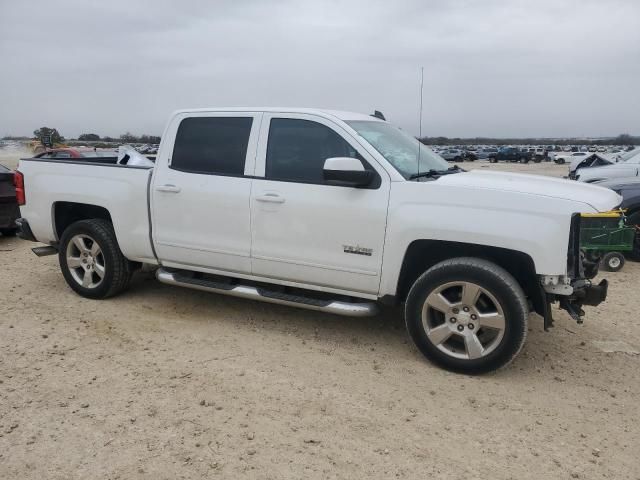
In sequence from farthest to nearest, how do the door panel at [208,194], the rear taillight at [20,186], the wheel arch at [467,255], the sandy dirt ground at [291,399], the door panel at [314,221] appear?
the rear taillight at [20,186]
the door panel at [208,194]
the door panel at [314,221]
the wheel arch at [467,255]
the sandy dirt ground at [291,399]

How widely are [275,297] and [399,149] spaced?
1632 millimetres

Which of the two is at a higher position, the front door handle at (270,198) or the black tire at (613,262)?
the front door handle at (270,198)

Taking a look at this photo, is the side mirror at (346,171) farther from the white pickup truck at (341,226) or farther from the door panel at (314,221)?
the door panel at (314,221)

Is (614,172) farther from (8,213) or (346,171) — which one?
(8,213)

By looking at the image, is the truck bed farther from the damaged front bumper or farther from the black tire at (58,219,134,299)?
the damaged front bumper

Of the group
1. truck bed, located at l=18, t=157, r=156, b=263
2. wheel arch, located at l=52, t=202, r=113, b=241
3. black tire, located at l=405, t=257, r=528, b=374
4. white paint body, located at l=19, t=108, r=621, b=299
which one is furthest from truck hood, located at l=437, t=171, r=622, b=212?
wheel arch, located at l=52, t=202, r=113, b=241

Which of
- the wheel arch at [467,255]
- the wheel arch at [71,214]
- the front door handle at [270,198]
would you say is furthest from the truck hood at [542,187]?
the wheel arch at [71,214]

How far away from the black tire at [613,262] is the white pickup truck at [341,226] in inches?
124

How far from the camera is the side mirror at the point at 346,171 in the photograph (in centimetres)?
399

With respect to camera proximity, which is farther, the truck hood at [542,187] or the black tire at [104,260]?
the black tire at [104,260]

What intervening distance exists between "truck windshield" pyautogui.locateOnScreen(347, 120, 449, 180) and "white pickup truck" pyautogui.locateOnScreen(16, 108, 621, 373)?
21mm

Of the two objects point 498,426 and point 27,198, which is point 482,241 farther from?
point 27,198

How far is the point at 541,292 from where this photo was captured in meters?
3.89

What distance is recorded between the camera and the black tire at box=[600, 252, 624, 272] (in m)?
7.12
